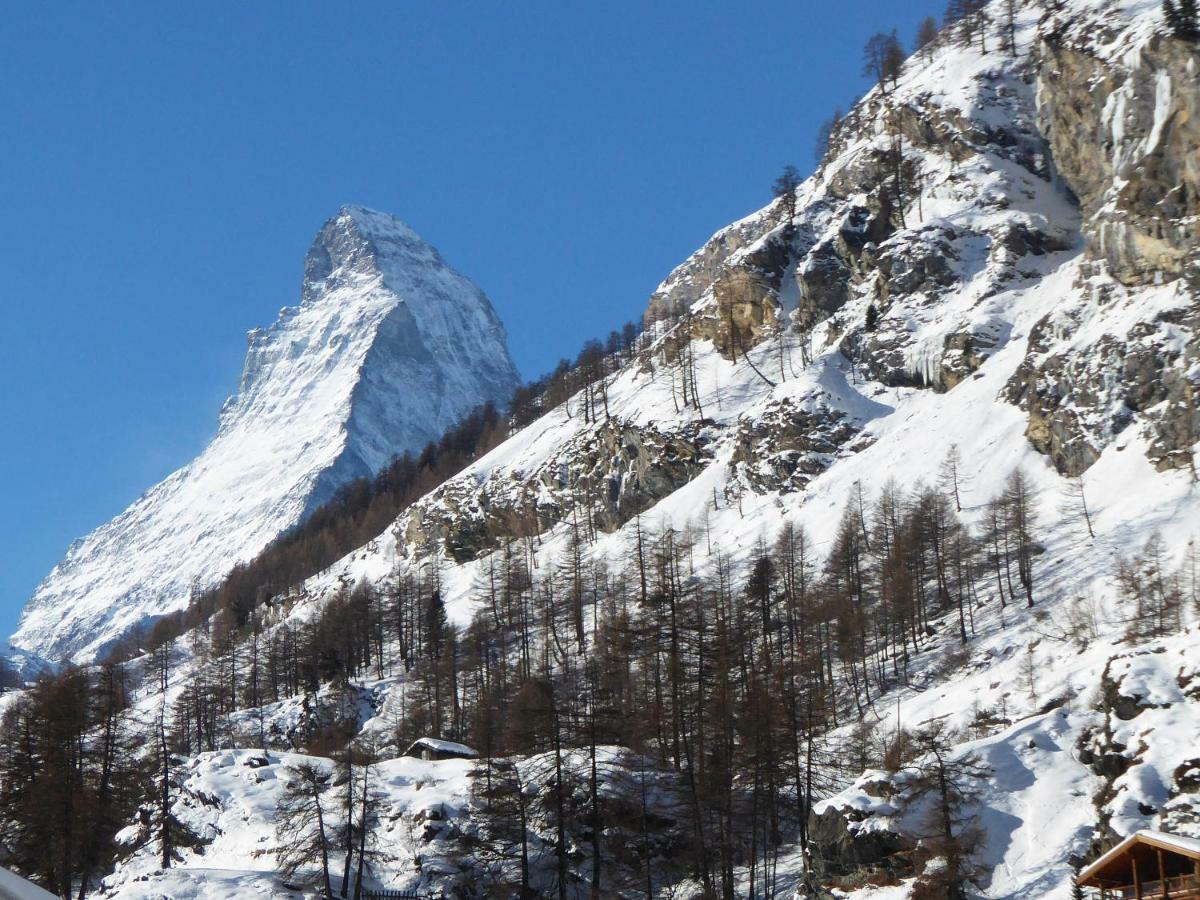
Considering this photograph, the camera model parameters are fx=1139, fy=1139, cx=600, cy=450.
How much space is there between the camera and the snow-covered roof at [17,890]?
174 inches

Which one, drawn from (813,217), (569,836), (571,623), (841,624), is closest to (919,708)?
(841,624)

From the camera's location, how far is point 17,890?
4574 millimetres

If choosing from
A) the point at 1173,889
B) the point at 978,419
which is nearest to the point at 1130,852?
the point at 1173,889

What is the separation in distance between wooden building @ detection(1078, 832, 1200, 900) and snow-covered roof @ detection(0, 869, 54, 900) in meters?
29.4

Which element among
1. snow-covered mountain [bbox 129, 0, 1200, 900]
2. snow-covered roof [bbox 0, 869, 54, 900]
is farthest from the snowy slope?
snow-covered roof [bbox 0, 869, 54, 900]

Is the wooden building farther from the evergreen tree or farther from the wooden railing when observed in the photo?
the evergreen tree

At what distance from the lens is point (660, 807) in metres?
45.3

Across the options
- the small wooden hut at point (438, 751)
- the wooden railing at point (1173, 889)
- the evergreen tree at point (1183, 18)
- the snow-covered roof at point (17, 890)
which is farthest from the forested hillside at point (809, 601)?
the snow-covered roof at point (17, 890)

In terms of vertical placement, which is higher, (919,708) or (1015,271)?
(1015,271)

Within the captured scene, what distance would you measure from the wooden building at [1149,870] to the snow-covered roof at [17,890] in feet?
96.4

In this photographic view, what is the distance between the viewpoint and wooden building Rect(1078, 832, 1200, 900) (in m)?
28.6

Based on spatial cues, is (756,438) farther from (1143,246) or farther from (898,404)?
(1143,246)

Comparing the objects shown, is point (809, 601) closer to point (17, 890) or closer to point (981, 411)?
point (981, 411)

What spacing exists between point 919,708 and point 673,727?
19918 millimetres
